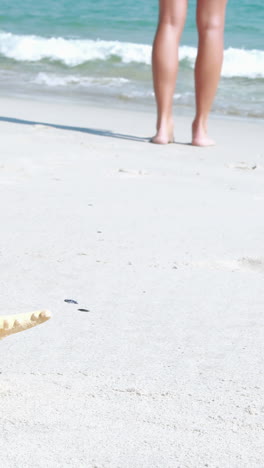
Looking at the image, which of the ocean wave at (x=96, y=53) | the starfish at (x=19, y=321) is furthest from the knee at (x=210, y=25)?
the ocean wave at (x=96, y=53)

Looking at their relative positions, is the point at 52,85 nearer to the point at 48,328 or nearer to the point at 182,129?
the point at 182,129

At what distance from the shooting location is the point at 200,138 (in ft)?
15.6

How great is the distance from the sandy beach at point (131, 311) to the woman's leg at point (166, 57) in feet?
2.36

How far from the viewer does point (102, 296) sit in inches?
86.2

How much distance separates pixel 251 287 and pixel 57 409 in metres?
0.90

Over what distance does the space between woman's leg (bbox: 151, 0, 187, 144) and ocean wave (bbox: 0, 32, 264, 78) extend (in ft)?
13.9

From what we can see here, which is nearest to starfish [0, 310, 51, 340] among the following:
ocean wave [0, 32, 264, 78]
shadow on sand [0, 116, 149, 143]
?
shadow on sand [0, 116, 149, 143]

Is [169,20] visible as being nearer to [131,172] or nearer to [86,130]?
[86,130]

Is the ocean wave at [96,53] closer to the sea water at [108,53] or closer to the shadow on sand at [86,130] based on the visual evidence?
the sea water at [108,53]

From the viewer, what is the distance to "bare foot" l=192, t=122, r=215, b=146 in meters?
4.74

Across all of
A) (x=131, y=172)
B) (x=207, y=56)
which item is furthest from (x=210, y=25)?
(x=131, y=172)

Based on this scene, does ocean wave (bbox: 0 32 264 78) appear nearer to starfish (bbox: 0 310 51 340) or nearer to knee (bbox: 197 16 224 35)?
knee (bbox: 197 16 224 35)

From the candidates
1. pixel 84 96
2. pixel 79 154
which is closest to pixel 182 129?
pixel 79 154

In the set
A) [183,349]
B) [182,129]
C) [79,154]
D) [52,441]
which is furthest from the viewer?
[182,129]
